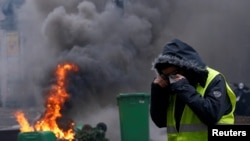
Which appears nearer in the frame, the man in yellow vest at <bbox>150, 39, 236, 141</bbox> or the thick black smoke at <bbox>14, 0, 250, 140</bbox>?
the man in yellow vest at <bbox>150, 39, 236, 141</bbox>

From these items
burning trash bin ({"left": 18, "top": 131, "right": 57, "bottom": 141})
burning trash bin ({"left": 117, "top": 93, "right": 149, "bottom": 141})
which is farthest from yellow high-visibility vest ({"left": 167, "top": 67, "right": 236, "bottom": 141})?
burning trash bin ({"left": 117, "top": 93, "right": 149, "bottom": 141})

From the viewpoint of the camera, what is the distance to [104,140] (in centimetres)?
Answer: 1160

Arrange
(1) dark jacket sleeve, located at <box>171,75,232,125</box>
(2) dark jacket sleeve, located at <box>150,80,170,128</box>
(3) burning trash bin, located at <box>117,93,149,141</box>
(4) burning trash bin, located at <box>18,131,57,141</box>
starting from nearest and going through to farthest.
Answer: (1) dark jacket sleeve, located at <box>171,75,232,125</box> < (2) dark jacket sleeve, located at <box>150,80,170,128</box> < (4) burning trash bin, located at <box>18,131,57,141</box> < (3) burning trash bin, located at <box>117,93,149,141</box>

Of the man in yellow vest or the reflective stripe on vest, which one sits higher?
the man in yellow vest

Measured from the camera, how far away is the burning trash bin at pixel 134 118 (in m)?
10.7

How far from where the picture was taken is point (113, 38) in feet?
59.3

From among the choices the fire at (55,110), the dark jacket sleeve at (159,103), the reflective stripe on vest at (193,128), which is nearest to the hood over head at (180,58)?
the dark jacket sleeve at (159,103)

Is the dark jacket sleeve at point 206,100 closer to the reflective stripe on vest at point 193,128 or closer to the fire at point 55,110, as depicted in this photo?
the reflective stripe on vest at point 193,128

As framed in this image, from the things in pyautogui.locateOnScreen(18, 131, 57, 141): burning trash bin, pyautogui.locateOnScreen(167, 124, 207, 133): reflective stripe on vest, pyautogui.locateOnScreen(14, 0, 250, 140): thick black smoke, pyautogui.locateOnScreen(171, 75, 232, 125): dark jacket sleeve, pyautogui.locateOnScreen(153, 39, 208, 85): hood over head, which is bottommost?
pyautogui.locateOnScreen(167, 124, 207, 133): reflective stripe on vest

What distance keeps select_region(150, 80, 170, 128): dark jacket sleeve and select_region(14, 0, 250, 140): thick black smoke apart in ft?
40.8

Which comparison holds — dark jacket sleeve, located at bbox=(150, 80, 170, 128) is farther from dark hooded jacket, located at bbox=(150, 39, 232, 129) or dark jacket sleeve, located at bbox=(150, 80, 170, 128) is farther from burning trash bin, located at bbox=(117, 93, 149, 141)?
burning trash bin, located at bbox=(117, 93, 149, 141)

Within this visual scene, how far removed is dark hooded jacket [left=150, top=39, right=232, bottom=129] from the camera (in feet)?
8.18

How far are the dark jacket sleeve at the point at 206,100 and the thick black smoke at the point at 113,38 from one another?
1265 centimetres

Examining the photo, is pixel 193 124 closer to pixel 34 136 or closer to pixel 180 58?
pixel 180 58
